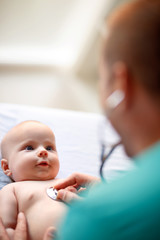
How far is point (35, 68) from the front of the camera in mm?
2703

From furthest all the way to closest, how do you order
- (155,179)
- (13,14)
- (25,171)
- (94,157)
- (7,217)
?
(13,14) → (94,157) → (25,171) → (7,217) → (155,179)

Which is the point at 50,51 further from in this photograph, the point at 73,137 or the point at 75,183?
the point at 75,183

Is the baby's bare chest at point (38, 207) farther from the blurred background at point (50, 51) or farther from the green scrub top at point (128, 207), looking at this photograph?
the blurred background at point (50, 51)

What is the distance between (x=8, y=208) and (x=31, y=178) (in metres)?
0.17

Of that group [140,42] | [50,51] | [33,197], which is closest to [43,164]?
[33,197]

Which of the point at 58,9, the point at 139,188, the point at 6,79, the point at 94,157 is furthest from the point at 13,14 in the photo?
the point at 139,188

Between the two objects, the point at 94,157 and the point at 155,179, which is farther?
the point at 94,157

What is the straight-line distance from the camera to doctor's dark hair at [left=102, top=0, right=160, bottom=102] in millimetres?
669

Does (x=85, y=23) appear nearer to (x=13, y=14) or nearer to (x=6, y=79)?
(x=13, y=14)

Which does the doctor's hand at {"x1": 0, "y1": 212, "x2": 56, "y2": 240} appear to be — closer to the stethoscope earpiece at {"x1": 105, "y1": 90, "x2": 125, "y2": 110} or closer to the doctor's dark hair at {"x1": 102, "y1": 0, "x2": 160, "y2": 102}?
the stethoscope earpiece at {"x1": 105, "y1": 90, "x2": 125, "y2": 110}

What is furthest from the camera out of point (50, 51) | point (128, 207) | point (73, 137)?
point (50, 51)

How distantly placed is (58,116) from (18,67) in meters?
1.03

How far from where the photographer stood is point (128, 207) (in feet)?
2.05

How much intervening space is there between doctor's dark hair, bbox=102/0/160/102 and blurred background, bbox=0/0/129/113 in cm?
167
